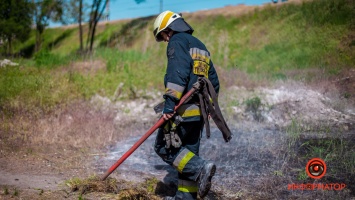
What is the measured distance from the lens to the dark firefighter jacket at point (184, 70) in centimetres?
320

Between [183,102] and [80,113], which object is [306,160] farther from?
[80,113]

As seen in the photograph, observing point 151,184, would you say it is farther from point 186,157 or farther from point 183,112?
point 183,112

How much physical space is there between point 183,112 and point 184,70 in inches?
17.5

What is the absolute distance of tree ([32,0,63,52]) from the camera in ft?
88.6

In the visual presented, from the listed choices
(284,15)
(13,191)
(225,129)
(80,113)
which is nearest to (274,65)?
(284,15)

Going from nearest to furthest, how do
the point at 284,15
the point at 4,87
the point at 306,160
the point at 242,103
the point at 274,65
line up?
the point at 306,160
the point at 4,87
the point at 242,103
the point at 274,65
the point at 284,15

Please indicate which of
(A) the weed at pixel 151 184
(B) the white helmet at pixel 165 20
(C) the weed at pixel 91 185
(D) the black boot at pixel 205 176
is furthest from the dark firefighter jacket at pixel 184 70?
(C) the weed at pixel 91 185

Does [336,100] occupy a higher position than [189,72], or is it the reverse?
[189,72]

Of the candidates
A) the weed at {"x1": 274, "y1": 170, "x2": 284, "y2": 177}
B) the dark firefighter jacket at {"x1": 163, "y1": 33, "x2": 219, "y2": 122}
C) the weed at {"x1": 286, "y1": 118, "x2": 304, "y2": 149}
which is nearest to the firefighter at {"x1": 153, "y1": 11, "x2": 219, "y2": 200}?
the dark firefighter jacket at {"x1": 163, "y1": 33, "x2": 219, "y2": 122}

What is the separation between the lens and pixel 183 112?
134 inches

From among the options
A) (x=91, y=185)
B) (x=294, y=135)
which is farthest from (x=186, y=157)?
(x=294, y=135)

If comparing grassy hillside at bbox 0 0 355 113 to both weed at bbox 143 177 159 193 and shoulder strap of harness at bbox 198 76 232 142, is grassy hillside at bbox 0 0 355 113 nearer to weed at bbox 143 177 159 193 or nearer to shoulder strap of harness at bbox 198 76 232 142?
weed at bbox 143 177 159 193

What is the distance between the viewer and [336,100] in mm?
8016

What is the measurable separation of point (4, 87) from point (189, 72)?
19.5 feet
